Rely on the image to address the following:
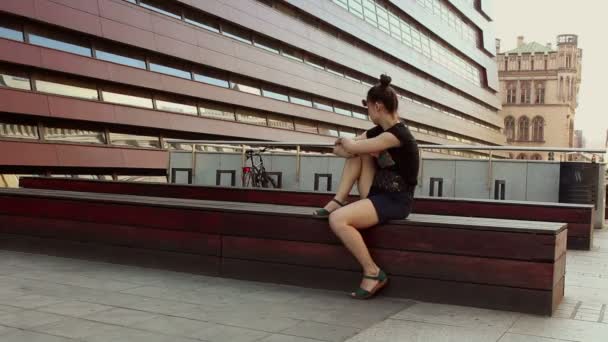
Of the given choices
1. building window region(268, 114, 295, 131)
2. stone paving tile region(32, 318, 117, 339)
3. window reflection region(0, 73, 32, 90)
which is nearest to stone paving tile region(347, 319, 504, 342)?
stone paving tile region(32, 318, 117, 339)

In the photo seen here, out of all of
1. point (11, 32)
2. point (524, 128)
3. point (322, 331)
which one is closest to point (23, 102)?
point (11, 32)

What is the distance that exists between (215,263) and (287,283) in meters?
0.88

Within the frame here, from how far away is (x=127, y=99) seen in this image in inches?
1117

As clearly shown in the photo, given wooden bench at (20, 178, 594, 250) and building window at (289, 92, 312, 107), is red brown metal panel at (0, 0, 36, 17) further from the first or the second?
building window at (289, 92, 312, 107)

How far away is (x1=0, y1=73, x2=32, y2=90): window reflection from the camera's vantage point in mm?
23219

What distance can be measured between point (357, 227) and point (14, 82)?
21683 mm

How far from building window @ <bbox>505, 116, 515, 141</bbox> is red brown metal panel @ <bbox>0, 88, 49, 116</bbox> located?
322ft

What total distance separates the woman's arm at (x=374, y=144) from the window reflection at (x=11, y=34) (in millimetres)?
21267

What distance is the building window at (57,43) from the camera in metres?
24.4

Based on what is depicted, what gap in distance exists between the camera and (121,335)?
4.12 metres

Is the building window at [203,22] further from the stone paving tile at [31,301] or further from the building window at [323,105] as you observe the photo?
the stone paving tile at [31,301]

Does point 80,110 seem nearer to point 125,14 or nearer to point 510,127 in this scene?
point 125,14

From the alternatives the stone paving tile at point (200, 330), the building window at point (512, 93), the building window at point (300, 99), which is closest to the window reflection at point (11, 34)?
the building window at point (300, 99)

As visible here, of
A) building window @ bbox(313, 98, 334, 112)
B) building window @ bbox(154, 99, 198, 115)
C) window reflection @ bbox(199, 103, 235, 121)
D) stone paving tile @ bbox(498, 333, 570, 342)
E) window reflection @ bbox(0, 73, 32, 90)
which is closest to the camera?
stone paving tile @ bbox(498, 333, 570, 342)
